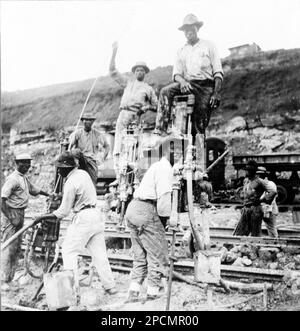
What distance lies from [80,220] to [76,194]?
308 millimetres

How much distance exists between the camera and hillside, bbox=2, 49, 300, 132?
51.5ft

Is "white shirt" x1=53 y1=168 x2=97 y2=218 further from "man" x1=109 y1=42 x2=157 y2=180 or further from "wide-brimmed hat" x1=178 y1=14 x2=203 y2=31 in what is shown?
"man" x1=109 y1=42 x2=157 y2=180

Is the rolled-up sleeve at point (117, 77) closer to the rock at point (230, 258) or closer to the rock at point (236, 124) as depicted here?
the rock at point (230, 258)

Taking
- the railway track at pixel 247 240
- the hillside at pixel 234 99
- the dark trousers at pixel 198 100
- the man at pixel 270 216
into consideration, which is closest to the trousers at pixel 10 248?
the railway track at pixel 247 240

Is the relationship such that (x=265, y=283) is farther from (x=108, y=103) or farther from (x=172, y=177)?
(x=108, y=103)

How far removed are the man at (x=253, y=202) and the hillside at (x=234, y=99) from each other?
30.7ft

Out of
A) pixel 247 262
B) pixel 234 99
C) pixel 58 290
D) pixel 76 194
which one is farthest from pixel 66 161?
pixel 234 99

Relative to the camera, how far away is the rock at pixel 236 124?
16.4 m

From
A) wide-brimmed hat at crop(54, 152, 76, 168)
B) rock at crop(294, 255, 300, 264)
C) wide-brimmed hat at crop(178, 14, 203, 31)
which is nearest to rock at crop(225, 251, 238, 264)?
rock at crop(294, 255, 300, 264)

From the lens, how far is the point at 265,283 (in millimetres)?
4305

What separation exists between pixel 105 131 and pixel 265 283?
1496 centimetres

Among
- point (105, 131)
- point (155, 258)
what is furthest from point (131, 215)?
point (105, 131)

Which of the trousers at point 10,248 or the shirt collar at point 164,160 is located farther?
the trousers at point 10,248
